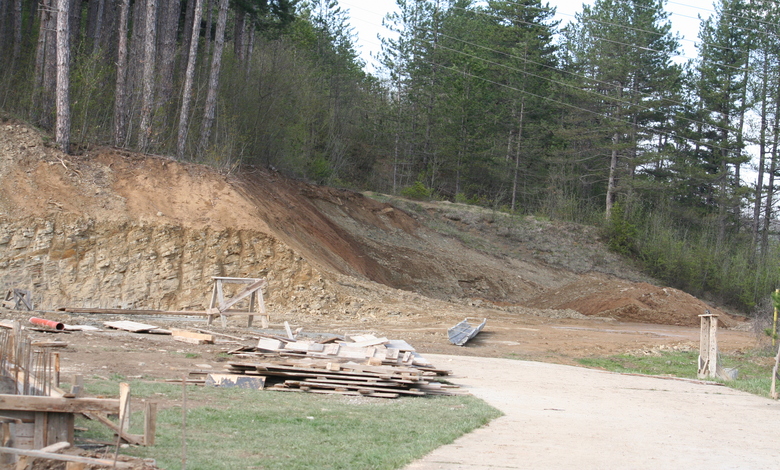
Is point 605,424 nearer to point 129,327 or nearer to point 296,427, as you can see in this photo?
point 296,427

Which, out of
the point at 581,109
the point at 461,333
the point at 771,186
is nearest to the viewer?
the point at 461,333

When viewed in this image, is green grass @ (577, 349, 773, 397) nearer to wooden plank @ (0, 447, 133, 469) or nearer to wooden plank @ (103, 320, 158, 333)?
wooden plank @ (103, 320, 158, 333)

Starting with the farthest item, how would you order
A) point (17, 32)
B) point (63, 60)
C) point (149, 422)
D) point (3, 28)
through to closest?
point (3, 28), point (17, 32), point (63, 60), point (149, 422)

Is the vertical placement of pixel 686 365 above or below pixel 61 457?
below

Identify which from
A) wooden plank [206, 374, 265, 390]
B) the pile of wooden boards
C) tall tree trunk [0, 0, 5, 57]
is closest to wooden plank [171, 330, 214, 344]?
the pile of wooden boards

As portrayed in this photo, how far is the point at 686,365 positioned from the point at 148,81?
20031 millimetres

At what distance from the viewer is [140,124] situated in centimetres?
2694

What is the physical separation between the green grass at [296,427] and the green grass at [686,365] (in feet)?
25.6

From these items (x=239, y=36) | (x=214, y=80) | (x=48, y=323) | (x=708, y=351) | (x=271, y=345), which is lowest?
(x=48, y=323)

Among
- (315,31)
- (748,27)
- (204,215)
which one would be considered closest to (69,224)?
(204,215)

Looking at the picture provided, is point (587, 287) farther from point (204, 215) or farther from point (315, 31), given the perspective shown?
point (315, 31)

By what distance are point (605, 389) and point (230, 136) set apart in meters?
19.8

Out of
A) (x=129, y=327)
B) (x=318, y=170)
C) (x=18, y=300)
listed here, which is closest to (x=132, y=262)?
(x=18, y=300)

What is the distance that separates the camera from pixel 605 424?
35.7 feet
